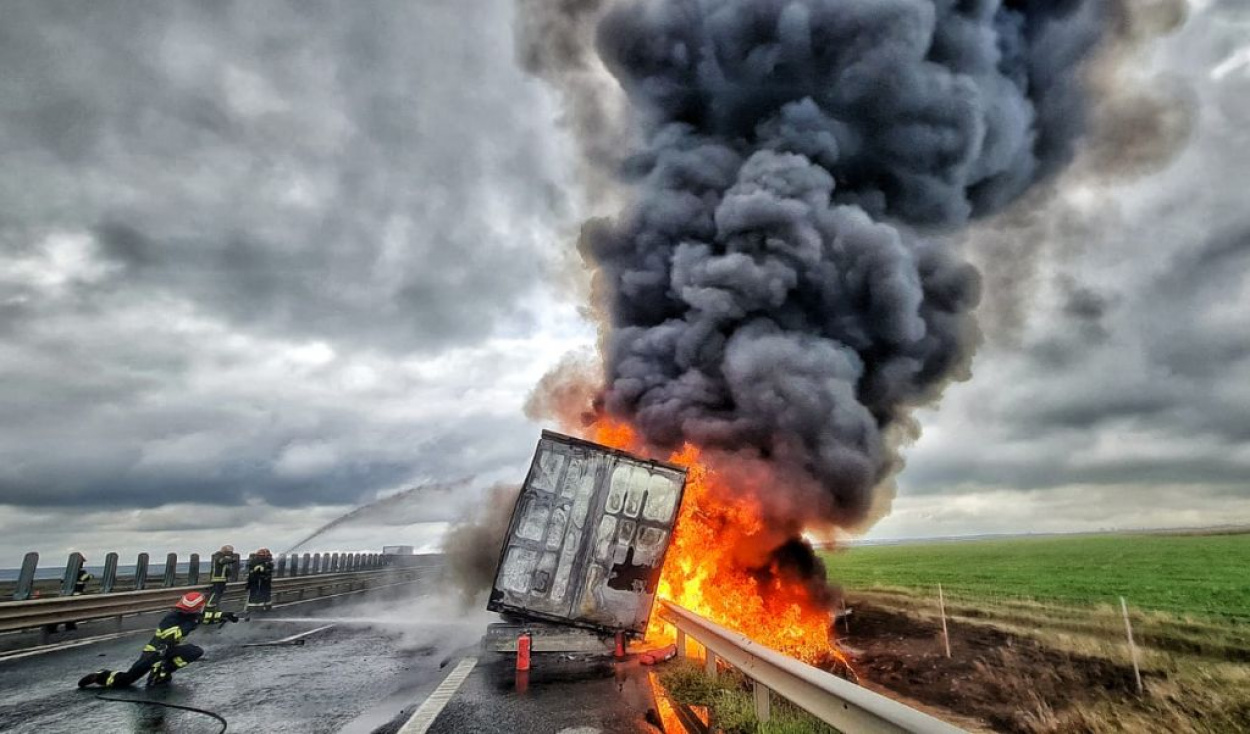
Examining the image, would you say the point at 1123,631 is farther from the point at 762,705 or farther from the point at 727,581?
the point at 762,705

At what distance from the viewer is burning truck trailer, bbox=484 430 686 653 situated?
29.3 ft

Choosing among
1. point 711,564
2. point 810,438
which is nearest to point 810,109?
point 810,438

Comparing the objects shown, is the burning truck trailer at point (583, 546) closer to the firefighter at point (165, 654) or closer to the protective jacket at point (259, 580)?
the firefighter at point (165, 654)

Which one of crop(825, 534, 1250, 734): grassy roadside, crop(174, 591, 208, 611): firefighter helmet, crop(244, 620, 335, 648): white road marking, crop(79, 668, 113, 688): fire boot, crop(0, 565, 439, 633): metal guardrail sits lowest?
crop(825, 534, 1250, 734): grassy roadside

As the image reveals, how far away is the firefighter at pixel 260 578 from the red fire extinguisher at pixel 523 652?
11776 mm

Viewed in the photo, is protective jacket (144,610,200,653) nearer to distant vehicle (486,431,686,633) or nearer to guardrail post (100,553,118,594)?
distant vehicle (486,431,686,633)

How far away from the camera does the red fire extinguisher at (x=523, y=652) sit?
8.23 m

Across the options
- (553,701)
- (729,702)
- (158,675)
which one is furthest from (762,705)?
(158,675)

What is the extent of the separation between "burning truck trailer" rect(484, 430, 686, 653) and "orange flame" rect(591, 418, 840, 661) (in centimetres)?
274

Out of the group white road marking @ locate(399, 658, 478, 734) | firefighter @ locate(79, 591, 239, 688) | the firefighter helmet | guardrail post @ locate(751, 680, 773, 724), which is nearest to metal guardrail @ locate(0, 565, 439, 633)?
firefighter @ locate(79, 591, 239, 688)

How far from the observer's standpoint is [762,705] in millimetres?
5035

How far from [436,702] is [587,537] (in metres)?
3.37

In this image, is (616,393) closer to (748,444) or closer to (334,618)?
(748,444)

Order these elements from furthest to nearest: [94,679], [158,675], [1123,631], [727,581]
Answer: [1123,631], [727,581], [158,675], [94,679]
